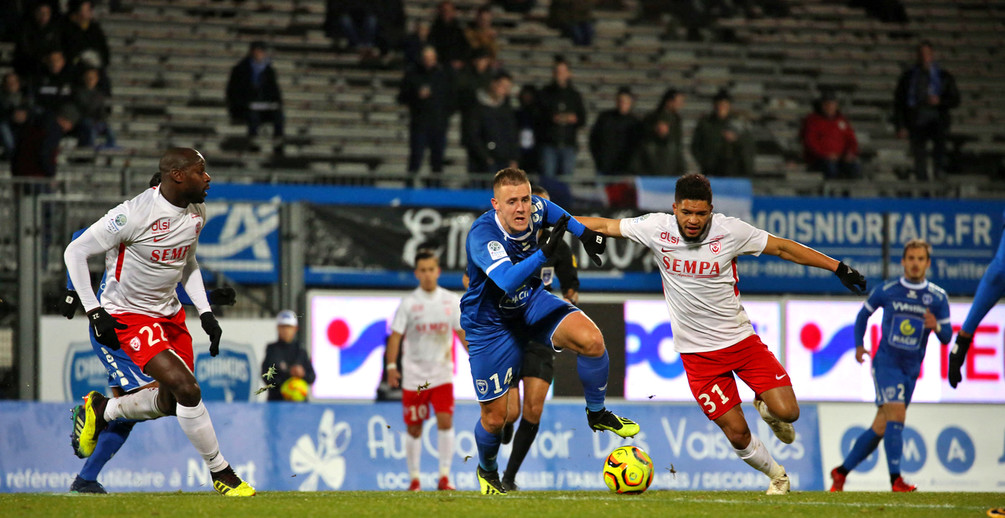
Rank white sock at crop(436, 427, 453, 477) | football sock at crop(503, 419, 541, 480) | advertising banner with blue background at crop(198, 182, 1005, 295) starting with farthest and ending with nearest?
advertising banner with blue background at crop(198, 182, 1005, 295) → white sock at crop(436, 427, 453, 477) → football sock at crop(503, 419, 541, 480)

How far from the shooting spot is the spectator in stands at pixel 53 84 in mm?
15391

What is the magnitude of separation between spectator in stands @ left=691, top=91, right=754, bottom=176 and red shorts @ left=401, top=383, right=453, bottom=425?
19.6ft

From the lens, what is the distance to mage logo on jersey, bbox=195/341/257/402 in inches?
533

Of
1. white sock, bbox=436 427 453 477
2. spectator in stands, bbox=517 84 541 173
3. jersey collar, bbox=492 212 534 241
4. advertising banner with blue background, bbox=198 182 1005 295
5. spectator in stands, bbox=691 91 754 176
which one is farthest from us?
spectator in stands, bbox=691 91 754 176

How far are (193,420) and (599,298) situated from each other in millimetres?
7416

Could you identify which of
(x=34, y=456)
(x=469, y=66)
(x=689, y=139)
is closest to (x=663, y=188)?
(x=469, y=66)

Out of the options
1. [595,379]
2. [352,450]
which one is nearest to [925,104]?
[352,450]

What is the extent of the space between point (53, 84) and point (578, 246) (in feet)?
24.3

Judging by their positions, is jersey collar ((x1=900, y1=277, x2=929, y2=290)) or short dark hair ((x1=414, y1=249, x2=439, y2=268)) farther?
short dark hair ((x1=414, y1=249, x2=439, y2=268))

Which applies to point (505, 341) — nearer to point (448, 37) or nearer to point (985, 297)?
point (985, 297)

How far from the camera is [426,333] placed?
13.1 meters

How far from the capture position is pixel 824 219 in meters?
15.2

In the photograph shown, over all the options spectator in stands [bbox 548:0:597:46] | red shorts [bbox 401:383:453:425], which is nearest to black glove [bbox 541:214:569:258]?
red shorts [bbox 401:383:453:425]

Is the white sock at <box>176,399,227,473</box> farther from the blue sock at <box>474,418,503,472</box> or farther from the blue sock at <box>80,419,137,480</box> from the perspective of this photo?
the blue sock at <box>474,418,503,472</box>
